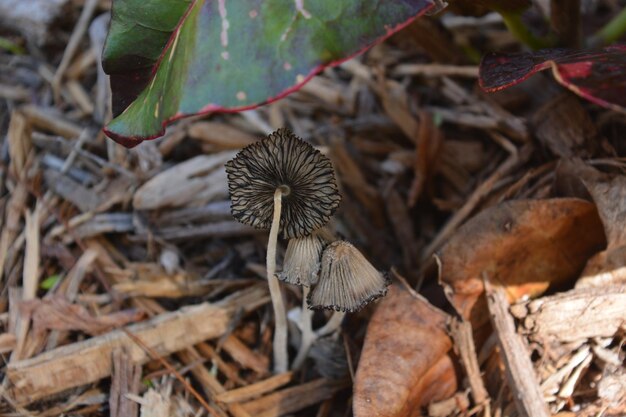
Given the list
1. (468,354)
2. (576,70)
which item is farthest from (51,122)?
(576,70)

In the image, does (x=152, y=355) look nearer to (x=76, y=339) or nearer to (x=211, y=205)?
(x=76, y=339)

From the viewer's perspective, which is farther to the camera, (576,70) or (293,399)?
(293,399)

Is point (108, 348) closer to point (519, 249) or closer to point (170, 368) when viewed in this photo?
point (170, 368)

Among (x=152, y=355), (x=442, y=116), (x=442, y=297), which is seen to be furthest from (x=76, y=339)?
(x=442, y=116)

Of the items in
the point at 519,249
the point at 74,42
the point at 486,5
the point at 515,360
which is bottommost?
the point at 515,360

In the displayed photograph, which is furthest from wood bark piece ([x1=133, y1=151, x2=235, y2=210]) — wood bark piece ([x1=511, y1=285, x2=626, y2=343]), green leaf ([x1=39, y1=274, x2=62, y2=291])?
wood bark piece ([x1=511, y1=285, x2=626, y2=343])

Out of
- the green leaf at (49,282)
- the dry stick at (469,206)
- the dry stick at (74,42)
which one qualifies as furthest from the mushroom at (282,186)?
the dry stick at (74,42)

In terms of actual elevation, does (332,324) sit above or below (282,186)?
below
